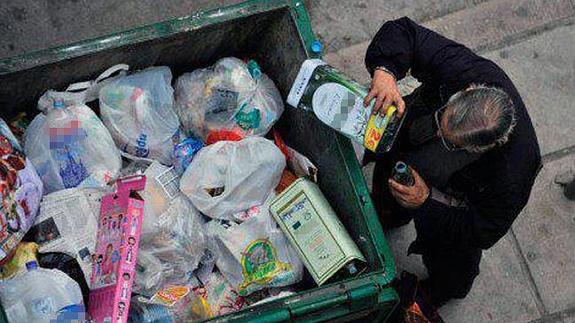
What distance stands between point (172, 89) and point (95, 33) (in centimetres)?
121

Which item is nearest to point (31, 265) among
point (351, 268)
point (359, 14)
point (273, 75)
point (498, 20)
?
point (351, 268)

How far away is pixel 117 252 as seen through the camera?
9.17 feet

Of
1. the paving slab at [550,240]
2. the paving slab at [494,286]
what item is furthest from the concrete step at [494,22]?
the paving slab at [494,286]

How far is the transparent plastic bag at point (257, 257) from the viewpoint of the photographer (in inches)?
119

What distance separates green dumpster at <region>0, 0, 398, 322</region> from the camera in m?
2.71

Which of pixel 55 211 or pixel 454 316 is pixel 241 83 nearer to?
pixel 55 211

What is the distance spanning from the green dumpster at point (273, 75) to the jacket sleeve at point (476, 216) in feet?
0.66

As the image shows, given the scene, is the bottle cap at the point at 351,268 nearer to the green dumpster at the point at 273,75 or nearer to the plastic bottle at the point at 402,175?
the green dumpster at the point at 273,75

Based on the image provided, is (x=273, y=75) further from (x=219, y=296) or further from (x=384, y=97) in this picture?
(x=219, y=296)

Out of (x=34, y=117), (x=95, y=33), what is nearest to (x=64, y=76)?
(x=34, y=117)

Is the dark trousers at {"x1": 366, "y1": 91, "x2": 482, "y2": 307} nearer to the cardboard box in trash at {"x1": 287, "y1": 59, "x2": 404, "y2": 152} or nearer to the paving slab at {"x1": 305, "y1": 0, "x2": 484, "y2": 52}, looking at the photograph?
the cardboard box in trash at {"x1": 287, "y1": 59, "x2": 404, "y2": 152}

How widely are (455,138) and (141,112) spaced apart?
124cm

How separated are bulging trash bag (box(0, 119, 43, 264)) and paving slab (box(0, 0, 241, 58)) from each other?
4.47 feet

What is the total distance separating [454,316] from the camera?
3.80 meters
